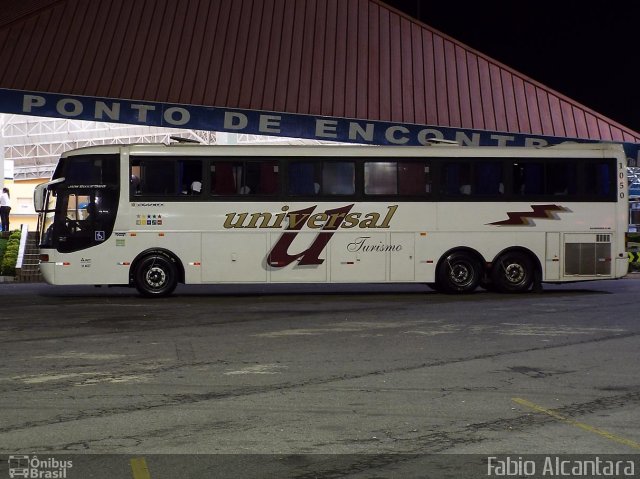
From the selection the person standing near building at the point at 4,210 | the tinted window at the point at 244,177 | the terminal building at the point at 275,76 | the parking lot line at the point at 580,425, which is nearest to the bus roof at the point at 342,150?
the tinted window at the point at 244,177

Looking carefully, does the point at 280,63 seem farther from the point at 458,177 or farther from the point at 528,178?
the point at 528,178

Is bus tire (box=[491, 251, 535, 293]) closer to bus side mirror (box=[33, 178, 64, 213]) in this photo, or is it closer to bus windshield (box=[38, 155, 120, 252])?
bus windshield (box=[38, 155, 120, 252])

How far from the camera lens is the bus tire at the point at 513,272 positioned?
21.6 metres

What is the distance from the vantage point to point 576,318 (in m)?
16.1

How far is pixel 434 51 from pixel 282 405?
77.7 feet

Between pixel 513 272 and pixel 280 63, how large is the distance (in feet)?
37.1

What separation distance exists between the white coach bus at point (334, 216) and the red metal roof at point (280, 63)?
683cm

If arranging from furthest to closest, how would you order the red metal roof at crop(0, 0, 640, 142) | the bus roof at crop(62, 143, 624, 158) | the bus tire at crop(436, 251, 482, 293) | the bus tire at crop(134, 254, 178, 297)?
the red metal roof at crop(0, 0, 640, 142) → the bus tire at crop(436, 251, 482, 293) → the bus roof at crop(62, 143, 624, 158) → the bus tire at crop(134, 254, 178, 297)

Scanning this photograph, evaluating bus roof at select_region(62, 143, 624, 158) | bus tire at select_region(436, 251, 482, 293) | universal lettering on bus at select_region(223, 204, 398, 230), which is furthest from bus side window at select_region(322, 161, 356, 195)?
bus tire at select_region(436, 251, 482, 293)

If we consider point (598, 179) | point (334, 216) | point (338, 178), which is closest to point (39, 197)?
point (334, 216)

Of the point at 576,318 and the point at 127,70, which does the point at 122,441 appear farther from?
the point at 127,70

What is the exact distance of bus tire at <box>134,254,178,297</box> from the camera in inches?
809

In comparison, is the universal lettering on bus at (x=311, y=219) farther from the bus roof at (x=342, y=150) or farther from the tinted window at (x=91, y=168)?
the tinted window at (x=91, y=168)

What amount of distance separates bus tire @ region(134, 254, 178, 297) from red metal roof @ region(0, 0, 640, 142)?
325 inches
